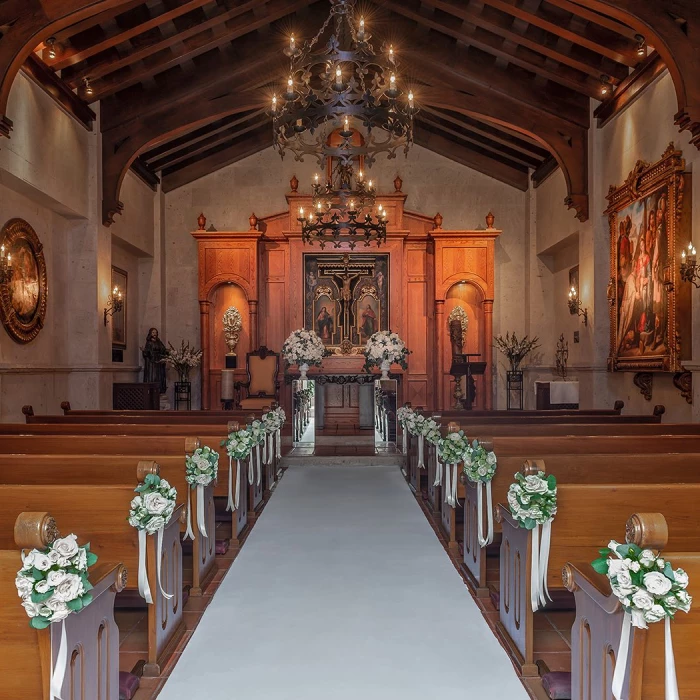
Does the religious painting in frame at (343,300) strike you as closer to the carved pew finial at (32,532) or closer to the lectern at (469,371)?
the lectern at (469,371)

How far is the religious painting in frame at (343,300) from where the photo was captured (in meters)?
11.5

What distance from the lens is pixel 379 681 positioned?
254 cm

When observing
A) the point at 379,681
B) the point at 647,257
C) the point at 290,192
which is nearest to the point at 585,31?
the point at 647,257

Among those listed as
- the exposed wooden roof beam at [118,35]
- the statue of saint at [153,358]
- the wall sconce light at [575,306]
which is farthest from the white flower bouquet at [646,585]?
the statue of saint at [153,358]

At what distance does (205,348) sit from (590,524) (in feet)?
30.4

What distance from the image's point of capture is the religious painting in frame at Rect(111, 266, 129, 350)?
1015cm

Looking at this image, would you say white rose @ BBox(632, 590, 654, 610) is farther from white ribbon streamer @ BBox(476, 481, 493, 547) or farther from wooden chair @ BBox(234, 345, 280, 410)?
wooden chair @ BBox(234, 345, 280, 410)

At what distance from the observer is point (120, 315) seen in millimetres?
10492

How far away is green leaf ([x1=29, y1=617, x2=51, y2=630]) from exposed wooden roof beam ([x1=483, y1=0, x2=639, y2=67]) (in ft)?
24.0

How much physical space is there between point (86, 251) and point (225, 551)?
564cm

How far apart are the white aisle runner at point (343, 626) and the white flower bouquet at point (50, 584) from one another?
1.01 meters

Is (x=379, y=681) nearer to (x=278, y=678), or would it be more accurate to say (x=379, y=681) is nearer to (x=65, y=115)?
(x=278, y=678)

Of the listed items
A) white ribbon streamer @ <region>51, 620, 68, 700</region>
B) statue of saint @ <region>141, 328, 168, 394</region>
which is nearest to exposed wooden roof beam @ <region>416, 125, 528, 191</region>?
statue of saint @ <region>141, 328, 168, 394</region>

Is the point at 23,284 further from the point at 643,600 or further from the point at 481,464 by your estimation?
the point at 643,600
